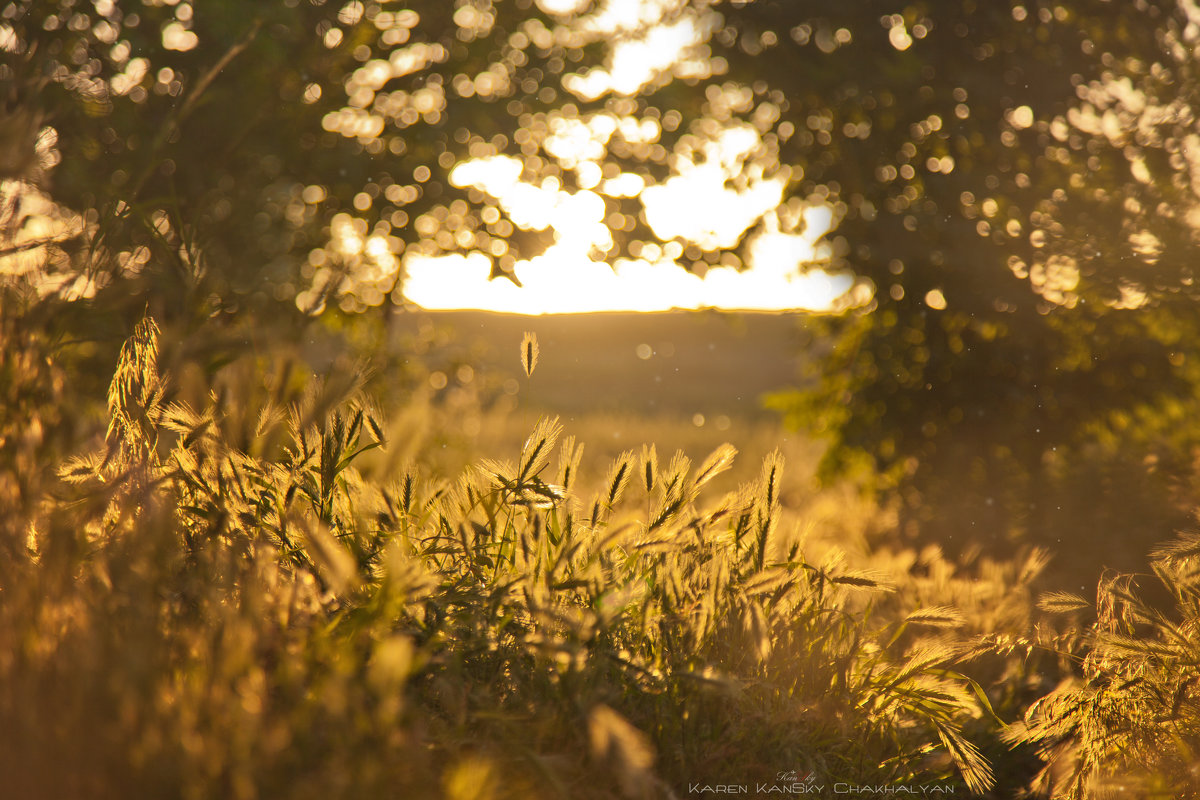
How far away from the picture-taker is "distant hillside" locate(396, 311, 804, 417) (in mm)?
28688

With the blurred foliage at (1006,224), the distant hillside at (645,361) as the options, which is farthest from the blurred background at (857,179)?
the distant hillside at (645,361)

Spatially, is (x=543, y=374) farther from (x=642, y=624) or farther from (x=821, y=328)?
(x=642, y=624)

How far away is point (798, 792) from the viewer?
1.91m

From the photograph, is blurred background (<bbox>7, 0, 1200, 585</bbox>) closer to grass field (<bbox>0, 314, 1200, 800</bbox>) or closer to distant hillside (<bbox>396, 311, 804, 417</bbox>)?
grass field (<bbox>0, 314, 1200, 800</bbox>)

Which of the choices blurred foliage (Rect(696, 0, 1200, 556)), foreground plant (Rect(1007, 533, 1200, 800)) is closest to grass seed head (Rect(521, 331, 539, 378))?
foreground plant (Rect(1007, 533, 1200, 800))

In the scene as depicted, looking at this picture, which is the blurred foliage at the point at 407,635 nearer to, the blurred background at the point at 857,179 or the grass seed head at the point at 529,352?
the grass seed head at the point at 529,352

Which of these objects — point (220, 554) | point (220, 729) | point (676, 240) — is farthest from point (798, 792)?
point (676, 240)

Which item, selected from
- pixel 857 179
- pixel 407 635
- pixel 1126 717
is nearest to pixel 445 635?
pixel 407 635

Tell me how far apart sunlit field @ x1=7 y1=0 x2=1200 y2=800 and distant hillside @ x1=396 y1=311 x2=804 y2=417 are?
3780 mm

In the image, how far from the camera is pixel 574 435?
3.80 meters

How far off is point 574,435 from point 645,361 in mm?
41553

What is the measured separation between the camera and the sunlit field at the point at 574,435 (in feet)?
5.20

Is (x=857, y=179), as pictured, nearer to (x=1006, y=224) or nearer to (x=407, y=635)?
(x=1006, y=224)

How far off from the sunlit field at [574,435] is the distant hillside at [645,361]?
3780 millimetres
